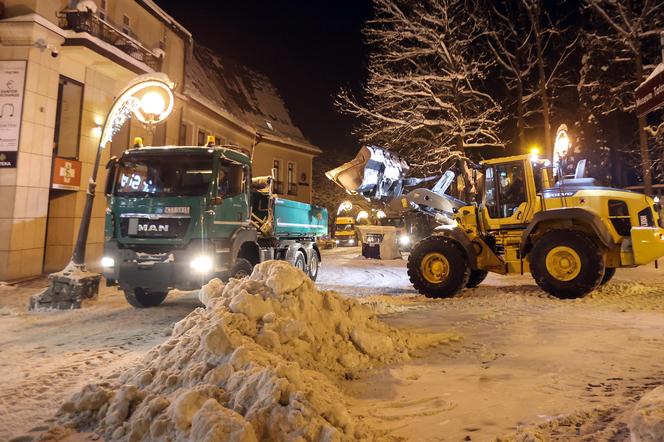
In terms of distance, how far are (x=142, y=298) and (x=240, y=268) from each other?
2133 millimetres

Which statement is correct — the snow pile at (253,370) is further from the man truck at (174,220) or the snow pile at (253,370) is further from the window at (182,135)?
the window at (182,135)

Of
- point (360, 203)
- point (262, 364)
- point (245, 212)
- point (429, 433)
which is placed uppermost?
point (360, 203)

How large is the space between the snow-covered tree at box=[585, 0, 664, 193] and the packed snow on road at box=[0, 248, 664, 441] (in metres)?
14.5

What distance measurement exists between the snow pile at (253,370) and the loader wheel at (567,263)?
4642 millimetres

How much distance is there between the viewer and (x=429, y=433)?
341cm

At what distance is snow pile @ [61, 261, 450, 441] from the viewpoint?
300cm

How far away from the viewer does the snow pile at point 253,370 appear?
3.00 m

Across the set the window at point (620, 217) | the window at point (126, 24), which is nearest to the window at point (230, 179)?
the window at point (620, 217)

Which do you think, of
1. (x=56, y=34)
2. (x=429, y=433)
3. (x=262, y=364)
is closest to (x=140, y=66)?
(x=56, y=34)

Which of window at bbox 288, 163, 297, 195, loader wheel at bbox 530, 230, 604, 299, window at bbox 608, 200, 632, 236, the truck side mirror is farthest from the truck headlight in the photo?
window at bbox 288, 163, 297, 195

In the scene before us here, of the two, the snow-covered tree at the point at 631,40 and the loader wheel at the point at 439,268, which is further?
the snow-covered tree at the point at 631,40

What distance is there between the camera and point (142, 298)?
30.3 ft

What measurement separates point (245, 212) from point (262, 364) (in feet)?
20.0

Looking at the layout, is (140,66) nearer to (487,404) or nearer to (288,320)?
(288,320)
